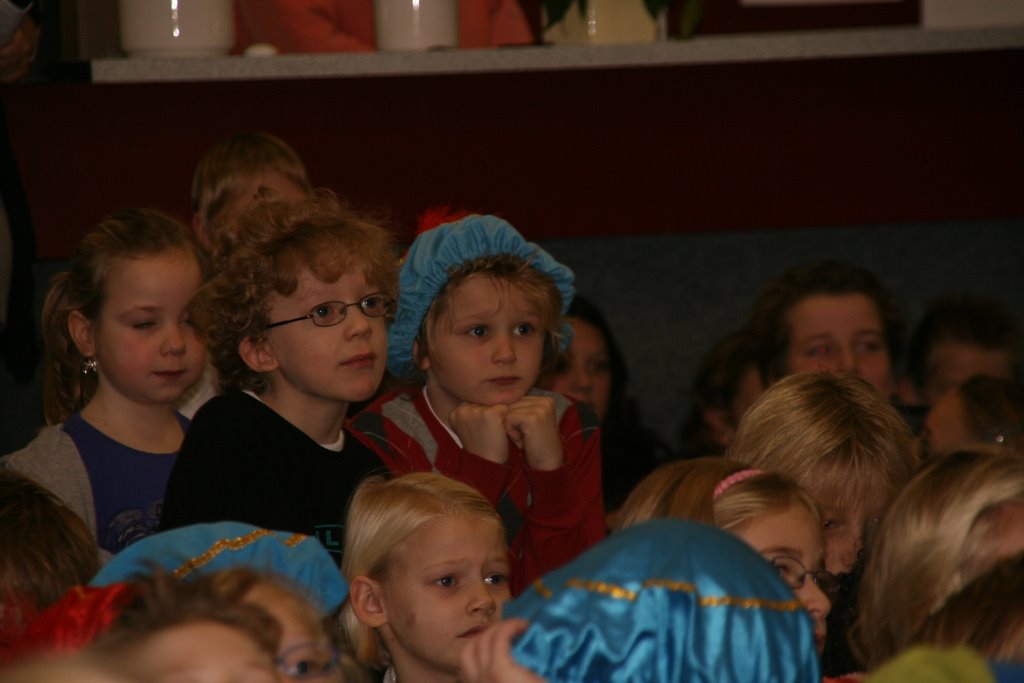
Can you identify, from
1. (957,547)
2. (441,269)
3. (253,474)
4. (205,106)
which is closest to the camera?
(957,547)

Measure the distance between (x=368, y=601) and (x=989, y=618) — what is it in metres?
1.12

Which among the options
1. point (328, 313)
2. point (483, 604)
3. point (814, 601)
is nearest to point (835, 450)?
point (814, 601)

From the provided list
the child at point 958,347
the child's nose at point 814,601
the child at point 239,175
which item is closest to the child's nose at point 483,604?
the child's nose at point 814,601

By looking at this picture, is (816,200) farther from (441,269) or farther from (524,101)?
(441,269)

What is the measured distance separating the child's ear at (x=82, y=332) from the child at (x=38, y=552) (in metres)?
0.72

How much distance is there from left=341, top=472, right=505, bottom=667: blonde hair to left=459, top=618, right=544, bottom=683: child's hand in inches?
35.6

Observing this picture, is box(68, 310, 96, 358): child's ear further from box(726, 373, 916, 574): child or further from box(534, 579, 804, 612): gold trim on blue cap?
box(534, 579, 804, 612): gold trim on blue cap

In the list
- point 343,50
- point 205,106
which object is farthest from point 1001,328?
point 205,106

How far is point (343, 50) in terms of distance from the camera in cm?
350

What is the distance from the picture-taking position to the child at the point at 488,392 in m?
2.56

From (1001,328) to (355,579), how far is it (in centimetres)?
245

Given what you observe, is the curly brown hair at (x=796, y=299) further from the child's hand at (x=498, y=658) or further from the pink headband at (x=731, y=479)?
the child's hand at (x=498, y=658)

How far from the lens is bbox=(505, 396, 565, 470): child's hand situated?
2.54 meters

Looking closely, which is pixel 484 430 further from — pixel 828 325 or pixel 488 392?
pixel 828 325
